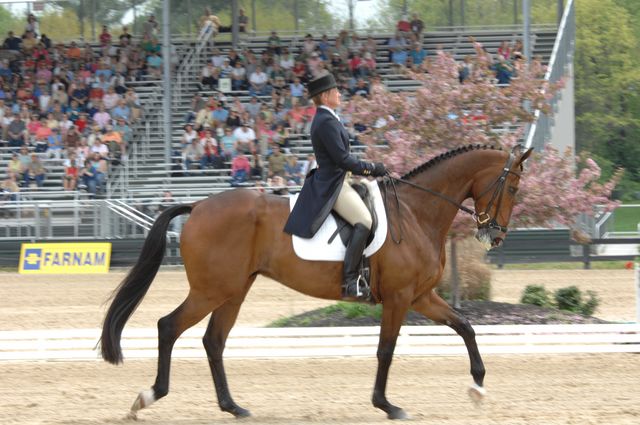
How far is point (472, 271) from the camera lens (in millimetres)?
13594

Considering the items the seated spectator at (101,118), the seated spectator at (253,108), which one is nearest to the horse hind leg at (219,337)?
the seated spectator at (253,108)

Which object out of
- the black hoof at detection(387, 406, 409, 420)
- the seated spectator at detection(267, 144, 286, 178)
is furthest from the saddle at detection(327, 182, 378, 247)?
the seated spectator at detection(267, 144, 286, 178)

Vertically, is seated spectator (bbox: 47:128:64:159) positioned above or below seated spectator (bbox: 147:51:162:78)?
below

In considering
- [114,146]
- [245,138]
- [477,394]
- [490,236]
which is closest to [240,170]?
[245,138]

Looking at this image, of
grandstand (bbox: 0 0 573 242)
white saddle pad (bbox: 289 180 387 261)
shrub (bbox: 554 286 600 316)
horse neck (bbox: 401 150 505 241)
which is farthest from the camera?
grandstand (bbox: 0 0 573 242)

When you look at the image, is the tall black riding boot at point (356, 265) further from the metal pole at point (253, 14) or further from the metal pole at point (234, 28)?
the metal pole at point (253, 14)

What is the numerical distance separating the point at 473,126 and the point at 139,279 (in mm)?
5465

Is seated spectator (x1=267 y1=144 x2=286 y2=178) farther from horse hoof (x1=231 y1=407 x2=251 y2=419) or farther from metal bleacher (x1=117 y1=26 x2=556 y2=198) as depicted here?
horse hoof (x1=231 y1=407 x2=251 y2=419)

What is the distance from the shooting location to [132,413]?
787cm

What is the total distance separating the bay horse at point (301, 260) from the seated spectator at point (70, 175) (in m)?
14.6

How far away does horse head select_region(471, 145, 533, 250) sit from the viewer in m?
8.30

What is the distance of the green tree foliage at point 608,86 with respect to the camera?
4300 centimetres

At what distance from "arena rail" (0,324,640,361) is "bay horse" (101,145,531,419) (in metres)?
2.69

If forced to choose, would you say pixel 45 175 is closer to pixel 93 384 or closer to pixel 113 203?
pixel 113 203
